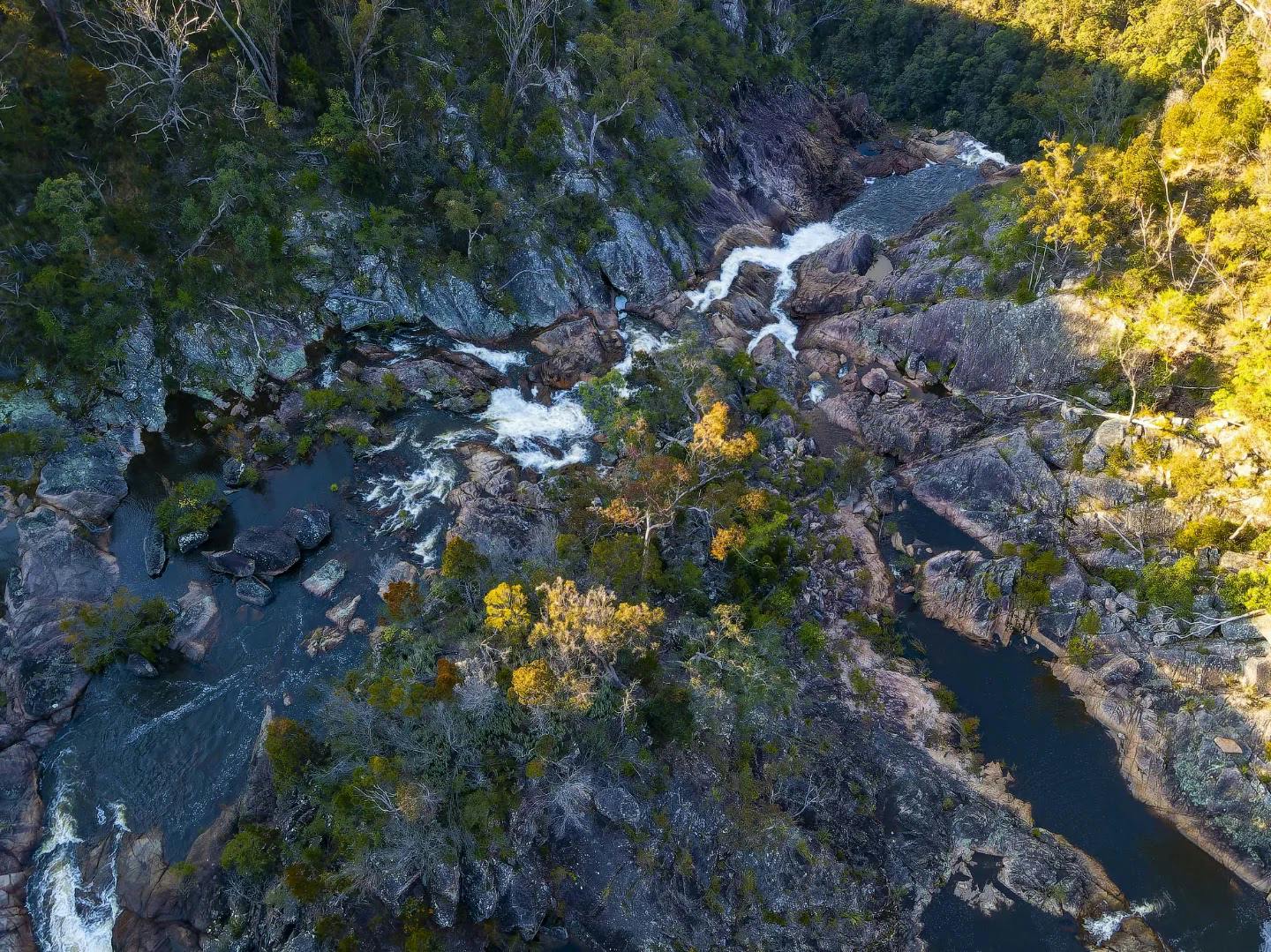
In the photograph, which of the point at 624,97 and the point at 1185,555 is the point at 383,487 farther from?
the point at 1185,555

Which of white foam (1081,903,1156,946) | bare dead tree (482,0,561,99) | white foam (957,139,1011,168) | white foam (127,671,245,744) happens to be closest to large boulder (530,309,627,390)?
bare dead tree (482,0,561,99)

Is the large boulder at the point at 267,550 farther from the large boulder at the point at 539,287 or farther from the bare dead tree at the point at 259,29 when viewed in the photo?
the bare dead tree at the point at 259,29

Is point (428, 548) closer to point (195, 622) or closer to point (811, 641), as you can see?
point (195, 622)

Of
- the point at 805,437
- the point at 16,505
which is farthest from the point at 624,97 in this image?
the point at 16,505

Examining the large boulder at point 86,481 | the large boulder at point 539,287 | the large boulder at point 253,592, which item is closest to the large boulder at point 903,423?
the large boulder at point 539,287

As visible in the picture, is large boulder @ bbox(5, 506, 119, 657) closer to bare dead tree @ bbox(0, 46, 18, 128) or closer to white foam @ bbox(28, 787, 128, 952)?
white foam @ bbox(28, 787, 128, 952)

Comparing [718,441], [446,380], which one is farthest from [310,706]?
[446,380]
